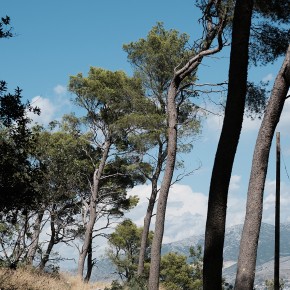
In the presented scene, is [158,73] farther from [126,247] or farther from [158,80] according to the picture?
[126,247]

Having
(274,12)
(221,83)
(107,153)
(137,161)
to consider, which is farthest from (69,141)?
(274,12)

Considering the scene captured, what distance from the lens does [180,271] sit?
152ft

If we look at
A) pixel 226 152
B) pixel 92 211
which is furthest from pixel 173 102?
pixel 92 211

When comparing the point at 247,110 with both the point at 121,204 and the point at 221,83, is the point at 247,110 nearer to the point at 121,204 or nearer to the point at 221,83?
the point at 221,83

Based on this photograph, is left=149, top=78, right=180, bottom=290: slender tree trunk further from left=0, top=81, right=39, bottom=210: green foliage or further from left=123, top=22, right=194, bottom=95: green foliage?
left=123, top=22, right=194, bottom=95: green foliage

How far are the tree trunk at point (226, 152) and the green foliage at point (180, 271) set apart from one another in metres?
40.0

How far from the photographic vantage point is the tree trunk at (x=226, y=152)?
18.5 ft

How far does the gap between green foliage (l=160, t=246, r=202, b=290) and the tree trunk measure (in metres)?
40.0

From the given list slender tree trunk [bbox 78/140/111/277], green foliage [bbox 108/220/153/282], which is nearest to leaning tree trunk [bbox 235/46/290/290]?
slender tree trunk [bbox 78/140/111/277]

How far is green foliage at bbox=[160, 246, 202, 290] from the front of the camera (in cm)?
4544

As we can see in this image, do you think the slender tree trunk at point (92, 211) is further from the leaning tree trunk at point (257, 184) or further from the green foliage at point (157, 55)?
the leaning tree trunk at point (257, 184)

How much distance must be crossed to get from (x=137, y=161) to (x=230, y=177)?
51.4 feet

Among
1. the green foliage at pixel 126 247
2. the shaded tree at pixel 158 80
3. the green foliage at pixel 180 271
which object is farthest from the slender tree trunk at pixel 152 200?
the green foliage at pixel 180 271

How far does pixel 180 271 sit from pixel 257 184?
137ft
